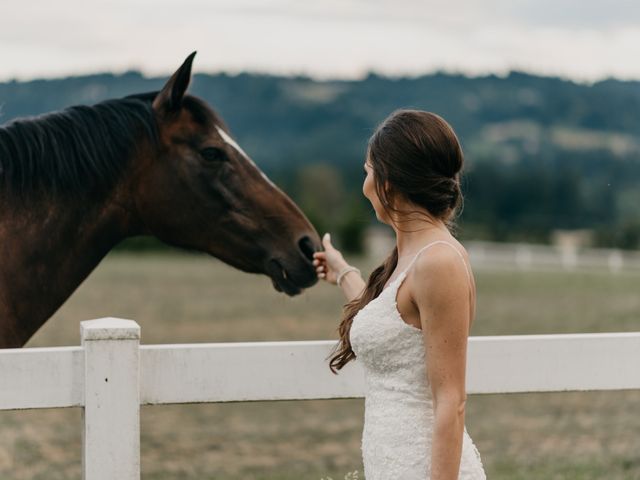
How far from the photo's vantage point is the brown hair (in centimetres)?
219

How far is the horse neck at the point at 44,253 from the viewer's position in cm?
329

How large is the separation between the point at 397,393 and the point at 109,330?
0.93m

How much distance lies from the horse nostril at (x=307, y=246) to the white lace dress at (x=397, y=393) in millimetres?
1364

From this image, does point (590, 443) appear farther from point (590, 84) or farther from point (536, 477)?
point (590, 84)

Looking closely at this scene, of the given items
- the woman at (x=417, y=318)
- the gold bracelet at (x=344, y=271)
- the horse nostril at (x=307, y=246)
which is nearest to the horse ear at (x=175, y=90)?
the horse nostril at (x=307, y=246)

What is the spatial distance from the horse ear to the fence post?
1106mm

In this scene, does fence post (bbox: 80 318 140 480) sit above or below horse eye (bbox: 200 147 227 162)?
below

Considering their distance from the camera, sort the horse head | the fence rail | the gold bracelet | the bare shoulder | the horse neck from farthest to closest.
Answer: the fence rail → the horse head → the horse neck → the gold bracelet → the bare shoulder

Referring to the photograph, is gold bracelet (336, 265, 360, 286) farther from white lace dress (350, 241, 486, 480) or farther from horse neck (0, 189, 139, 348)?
horse neck (0, 189, 139, 348)

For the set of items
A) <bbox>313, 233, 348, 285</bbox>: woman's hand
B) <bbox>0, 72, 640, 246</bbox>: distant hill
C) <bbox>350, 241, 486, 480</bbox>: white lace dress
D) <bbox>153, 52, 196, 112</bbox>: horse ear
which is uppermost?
<bbox>0, 72, 640, 246</bbox>: distant hill

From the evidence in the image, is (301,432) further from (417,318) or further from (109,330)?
(417,318)

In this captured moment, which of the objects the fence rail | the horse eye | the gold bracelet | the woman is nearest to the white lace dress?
the woman

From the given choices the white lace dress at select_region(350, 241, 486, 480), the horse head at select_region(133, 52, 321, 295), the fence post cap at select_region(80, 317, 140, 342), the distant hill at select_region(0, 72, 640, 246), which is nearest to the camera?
the white lace dress at select_region(350, 241, 486, 480)

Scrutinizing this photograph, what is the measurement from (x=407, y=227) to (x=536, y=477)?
4.38 meters
